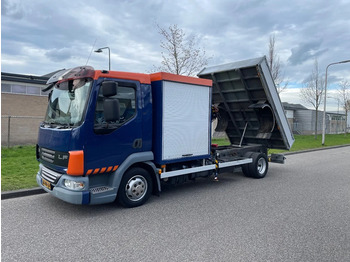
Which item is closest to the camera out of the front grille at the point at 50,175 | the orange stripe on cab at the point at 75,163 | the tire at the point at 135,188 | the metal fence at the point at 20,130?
the orange stripe on cab at the point at 75,163

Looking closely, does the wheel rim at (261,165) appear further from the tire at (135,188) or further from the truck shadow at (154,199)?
the tire at (135,188)

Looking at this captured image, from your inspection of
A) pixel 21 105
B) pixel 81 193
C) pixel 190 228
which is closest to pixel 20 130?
pixel 21 105

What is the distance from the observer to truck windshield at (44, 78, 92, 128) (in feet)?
16.0

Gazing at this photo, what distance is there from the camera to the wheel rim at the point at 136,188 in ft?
17.6

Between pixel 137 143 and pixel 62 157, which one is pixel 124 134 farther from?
pixel 62 157

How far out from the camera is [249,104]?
8.30m

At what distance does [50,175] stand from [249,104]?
559cm

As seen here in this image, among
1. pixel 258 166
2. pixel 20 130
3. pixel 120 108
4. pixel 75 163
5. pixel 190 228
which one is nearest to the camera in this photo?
pixel 190 228

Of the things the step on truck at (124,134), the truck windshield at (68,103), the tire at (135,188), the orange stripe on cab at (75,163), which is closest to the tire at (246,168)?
the step on truck at (124,134)

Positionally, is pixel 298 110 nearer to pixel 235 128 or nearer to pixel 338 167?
pixel 338 167

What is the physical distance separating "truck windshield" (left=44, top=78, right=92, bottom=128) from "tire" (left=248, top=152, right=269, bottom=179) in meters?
5.14

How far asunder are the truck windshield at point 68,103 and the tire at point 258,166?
202 inches

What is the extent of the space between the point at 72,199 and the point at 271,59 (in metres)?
16.8

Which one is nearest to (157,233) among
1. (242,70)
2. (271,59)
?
(242,70)
